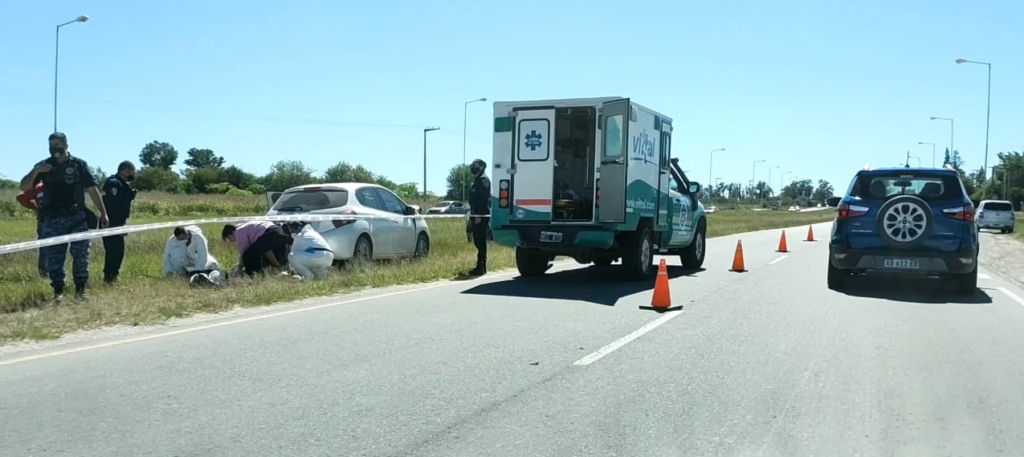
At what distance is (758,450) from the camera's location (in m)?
4.71

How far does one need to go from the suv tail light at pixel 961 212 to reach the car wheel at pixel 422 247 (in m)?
9.29

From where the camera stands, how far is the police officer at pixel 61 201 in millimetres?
9461

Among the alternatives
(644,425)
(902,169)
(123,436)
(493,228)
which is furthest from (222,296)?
(902,169)

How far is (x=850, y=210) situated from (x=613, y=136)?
12.1 feet

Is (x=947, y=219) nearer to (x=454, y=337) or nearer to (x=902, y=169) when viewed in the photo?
(x=902, y=169)

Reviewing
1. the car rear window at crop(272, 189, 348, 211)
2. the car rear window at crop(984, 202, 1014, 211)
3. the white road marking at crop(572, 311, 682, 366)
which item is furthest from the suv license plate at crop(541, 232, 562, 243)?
the car rear window at crop(984, 202, 1014, 211)

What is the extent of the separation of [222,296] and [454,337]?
3.70m

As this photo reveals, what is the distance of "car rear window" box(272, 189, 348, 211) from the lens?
13656 mm

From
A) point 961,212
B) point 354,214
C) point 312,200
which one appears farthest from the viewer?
point 312,200

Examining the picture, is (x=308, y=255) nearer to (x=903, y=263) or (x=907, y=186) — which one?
(x=903, y=263)

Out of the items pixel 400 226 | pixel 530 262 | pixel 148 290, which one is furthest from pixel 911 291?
pixel 148 290

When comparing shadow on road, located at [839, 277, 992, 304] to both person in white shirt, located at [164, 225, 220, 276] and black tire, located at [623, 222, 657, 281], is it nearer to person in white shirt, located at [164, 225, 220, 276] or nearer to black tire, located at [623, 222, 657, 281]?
black tire, located at [623, 222, 657, 281]

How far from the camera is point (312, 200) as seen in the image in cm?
1372

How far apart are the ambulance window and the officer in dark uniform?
2592 mm
